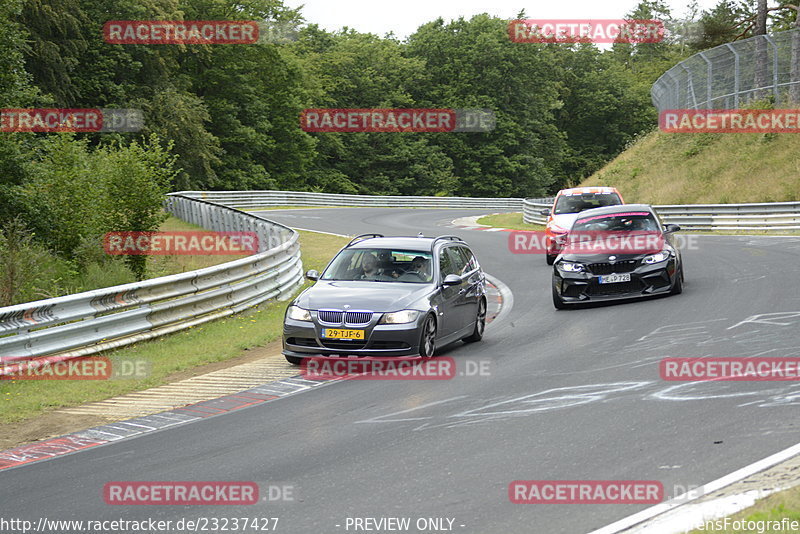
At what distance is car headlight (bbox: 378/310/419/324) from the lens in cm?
1121

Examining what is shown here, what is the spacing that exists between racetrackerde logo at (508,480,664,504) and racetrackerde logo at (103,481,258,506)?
1.74 metres

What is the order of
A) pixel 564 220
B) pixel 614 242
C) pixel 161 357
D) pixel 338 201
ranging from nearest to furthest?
pixel 161 357 → pixel 614 242 → pixel 564 220 → pixel 338 201

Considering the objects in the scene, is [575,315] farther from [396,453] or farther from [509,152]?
[509,152]

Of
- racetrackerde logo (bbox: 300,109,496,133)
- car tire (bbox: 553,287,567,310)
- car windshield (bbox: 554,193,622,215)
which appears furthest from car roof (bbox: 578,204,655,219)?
racetrackerde logo (bbox: 300,109,496,133)

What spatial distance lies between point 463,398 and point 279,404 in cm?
185

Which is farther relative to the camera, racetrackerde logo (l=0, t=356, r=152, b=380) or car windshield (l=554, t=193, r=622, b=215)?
car windshield (l=554, t=193, r=622, b=215)

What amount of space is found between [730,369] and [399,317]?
367cm

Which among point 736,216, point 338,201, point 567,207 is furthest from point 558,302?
point 338,201

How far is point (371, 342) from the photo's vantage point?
11.2m

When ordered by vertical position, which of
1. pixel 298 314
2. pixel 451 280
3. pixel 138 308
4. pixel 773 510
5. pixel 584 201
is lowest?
pixel 773 510

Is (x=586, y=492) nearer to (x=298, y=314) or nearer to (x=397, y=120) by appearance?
(x=298, y=314)

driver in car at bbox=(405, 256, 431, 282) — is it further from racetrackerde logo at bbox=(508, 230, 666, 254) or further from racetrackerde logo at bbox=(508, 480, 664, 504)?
racetrackerde logo at bbox=(508, 480, 664, 504)

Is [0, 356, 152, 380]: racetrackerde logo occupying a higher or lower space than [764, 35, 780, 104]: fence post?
lower

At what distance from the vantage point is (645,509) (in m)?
5.64
